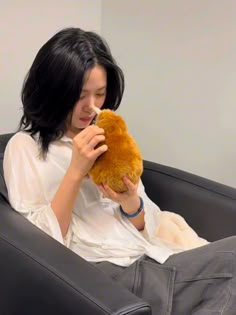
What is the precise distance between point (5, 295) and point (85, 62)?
0.56 meters

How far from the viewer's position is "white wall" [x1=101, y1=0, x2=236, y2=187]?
1498 mm

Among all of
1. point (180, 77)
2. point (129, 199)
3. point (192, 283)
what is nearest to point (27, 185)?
point (129, 199)

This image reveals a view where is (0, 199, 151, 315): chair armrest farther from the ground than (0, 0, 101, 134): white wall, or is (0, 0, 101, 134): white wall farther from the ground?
(0, 0, 101, 134): white wall

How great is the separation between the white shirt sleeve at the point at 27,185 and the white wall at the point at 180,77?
730mm

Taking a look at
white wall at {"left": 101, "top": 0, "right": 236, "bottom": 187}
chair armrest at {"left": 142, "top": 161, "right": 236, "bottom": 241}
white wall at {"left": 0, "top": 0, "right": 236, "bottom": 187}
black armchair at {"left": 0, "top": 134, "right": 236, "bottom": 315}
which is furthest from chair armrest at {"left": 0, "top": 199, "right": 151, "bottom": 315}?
white wall at {"left": 101, "top": 0, "right": 236, "bottom": 187}

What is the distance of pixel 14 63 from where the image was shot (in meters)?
1.50

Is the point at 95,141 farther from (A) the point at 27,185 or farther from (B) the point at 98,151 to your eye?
(A) the point at 27,185

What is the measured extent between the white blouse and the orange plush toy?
0.15m

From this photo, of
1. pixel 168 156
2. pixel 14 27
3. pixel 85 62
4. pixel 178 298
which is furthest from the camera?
pixel 168 156

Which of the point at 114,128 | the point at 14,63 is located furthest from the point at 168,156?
the point at 114,128

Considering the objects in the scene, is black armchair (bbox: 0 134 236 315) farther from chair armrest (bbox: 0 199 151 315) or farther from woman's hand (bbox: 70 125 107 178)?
woman's hand (bbox: 70 125 107 178)

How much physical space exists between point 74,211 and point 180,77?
2.49ft

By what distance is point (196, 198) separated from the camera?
51.0 inches

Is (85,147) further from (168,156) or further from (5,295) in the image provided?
(168,156)
